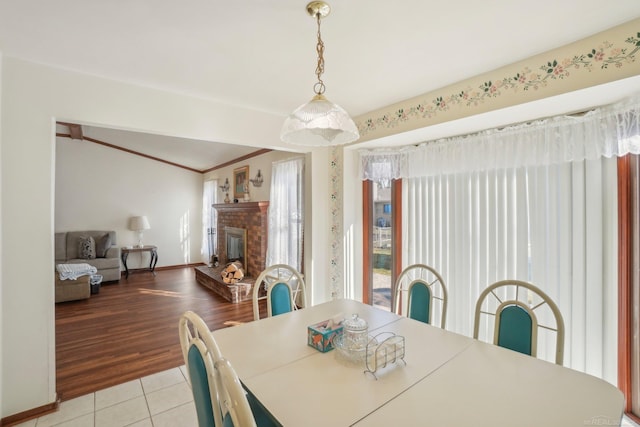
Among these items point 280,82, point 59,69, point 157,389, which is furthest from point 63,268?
point 280,82

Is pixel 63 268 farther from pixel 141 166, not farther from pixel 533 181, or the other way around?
pixel 533 181

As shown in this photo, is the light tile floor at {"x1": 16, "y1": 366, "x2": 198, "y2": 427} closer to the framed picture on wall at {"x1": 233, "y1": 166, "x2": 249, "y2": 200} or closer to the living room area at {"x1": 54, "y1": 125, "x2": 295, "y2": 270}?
the living room area at {"x1": 54, "y1": 125, "x2": 295, "y2": 270}

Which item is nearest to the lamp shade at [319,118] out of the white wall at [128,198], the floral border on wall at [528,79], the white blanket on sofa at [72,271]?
the floral border on wall at [528,79]

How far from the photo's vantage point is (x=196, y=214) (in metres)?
7.67

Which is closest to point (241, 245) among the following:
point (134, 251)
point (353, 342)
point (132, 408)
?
point (134, 251)

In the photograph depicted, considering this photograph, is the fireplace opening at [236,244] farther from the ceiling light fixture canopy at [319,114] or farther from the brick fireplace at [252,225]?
the ceiling light fixture canopy at [319,114]

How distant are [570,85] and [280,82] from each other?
6.15 ft

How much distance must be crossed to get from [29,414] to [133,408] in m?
0.63

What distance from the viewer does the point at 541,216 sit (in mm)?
2182

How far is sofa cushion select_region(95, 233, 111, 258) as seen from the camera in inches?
226

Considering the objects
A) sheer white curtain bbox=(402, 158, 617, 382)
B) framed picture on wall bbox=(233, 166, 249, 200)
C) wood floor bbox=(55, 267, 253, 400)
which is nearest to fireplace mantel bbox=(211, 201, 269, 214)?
framed picture on wall bbox=(233, 166, 249, 200)

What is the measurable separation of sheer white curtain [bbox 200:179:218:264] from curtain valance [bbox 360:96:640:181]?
16.4ft

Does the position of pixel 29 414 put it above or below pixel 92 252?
below

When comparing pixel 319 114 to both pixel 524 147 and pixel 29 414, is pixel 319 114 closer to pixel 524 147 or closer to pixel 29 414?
pixel 524 147
